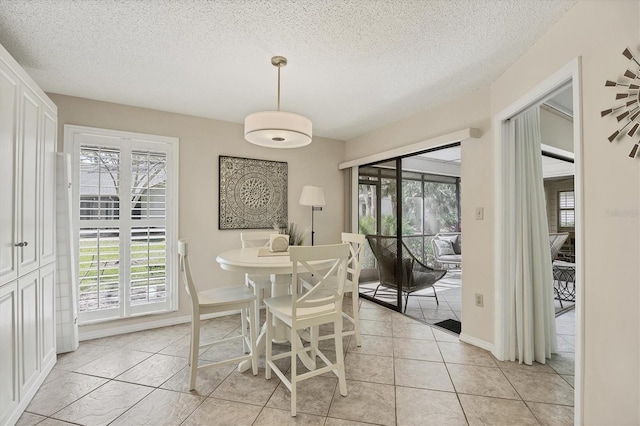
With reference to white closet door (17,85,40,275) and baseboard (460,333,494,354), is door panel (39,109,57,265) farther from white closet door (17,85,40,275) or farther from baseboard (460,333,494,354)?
baseboard (460,333,494,354)

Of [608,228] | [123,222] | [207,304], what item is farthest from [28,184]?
[608,228]

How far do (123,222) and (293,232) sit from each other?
1.89 metres

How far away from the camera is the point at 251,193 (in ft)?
12.3

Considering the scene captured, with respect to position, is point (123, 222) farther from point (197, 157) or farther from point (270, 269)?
point (270, 269)

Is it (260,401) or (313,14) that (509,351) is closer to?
(260,401)

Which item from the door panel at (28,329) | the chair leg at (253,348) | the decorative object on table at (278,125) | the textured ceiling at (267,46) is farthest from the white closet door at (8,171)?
the chair leg at (253,348)

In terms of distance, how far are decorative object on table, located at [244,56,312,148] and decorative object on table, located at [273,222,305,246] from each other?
5.00 feet

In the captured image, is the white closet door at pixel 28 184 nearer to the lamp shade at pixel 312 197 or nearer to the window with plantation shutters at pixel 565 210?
the lamp shade at pixel 312 197

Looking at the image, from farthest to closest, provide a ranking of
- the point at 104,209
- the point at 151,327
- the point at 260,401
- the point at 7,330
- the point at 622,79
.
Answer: the point at 151,327 → the point at 104,209 → the point at 260,401 → the point at 7,330 → the point at 622,79

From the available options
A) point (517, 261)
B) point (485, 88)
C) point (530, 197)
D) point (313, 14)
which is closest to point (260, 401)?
point (517, 261)

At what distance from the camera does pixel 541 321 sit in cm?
238

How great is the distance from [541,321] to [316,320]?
1.94m

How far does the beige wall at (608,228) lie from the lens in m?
1.23

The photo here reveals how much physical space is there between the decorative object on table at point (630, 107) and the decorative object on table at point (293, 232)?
9.29 feet
